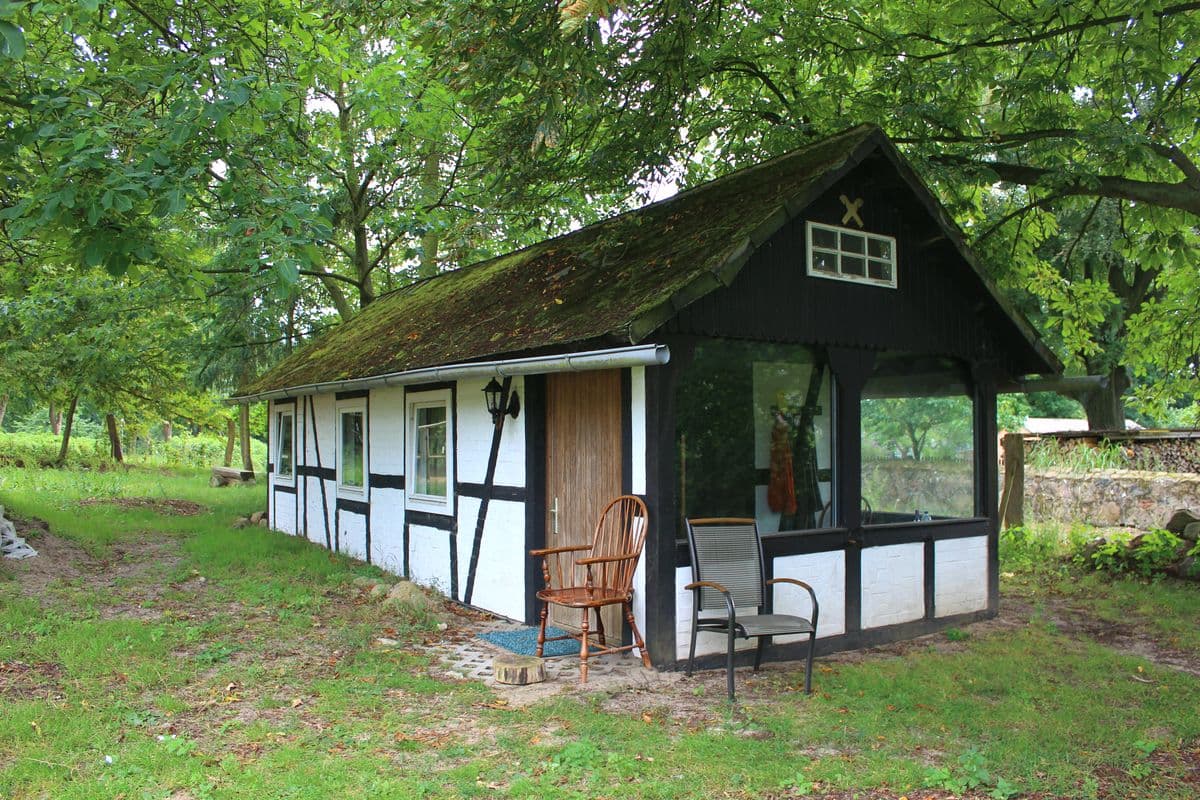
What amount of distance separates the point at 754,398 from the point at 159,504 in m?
14.5

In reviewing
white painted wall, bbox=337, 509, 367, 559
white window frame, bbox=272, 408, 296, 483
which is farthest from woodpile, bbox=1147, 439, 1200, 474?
white window frame, bbox=272, 408, 296, 483

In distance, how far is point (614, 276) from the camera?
757 centimetres

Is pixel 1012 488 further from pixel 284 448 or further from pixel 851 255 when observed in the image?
pixel 284 448

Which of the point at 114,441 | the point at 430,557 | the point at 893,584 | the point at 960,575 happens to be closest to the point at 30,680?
the point at 430,557

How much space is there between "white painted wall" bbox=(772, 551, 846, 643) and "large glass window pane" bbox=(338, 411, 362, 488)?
20.5 ft

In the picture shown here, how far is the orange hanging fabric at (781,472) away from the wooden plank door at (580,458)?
4.61 feet

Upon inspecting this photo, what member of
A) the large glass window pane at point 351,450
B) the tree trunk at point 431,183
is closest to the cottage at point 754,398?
the large glass window pane at point 351,450

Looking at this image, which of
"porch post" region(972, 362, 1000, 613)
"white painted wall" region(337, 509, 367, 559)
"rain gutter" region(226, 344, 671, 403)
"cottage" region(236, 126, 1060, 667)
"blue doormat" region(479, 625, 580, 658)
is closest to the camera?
"rain gutter" region(226, 344, 671, 403)

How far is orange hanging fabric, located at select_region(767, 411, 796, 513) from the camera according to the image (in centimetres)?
744

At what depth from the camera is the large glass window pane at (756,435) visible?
695 cm

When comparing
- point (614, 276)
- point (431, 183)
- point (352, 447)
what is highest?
point (431, 183)

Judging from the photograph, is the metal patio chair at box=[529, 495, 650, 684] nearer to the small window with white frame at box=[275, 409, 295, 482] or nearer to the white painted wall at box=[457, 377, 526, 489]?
the white painted wall at box=[457, 377, 526, 489]

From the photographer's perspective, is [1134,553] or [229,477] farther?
[229,477]

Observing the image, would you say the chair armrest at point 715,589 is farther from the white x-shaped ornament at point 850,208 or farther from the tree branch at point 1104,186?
the tree branch at point 1104,186
